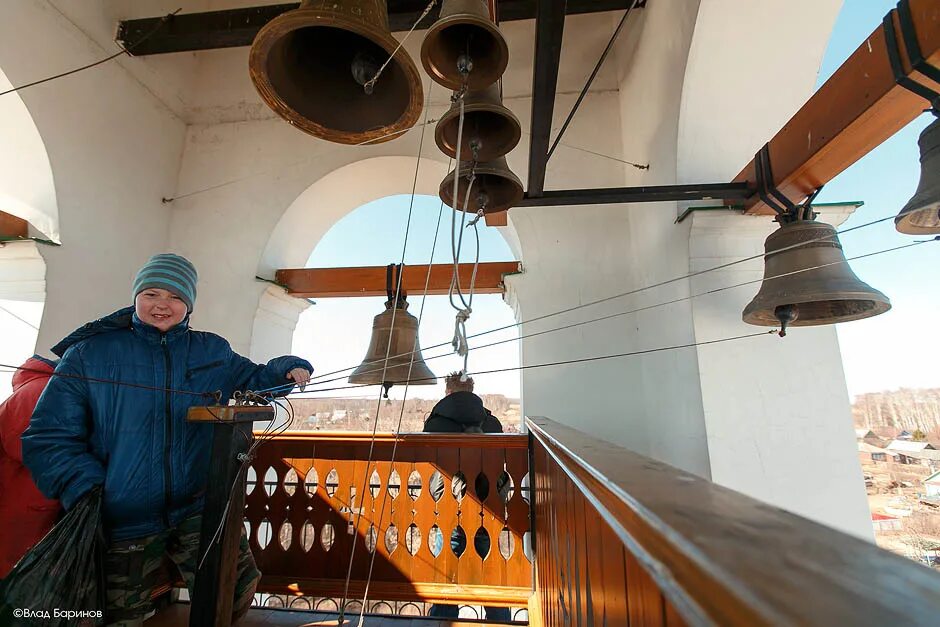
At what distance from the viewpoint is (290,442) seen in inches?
76.4

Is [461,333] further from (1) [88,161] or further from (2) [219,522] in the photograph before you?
(1) [88,161]

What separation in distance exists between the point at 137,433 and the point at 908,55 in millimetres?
2142

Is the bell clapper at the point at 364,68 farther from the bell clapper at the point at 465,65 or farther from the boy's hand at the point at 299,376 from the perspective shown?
the boy's hand at the point at 299,376

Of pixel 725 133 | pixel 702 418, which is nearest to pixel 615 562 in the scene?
pixel 702 418

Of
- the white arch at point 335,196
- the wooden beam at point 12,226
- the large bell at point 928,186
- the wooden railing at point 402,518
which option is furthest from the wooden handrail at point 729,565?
the wooden beam at point 12,226

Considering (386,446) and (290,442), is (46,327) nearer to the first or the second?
(290,442)

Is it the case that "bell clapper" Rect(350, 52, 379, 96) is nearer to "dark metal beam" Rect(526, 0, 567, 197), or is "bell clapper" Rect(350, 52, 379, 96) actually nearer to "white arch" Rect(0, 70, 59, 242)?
"dark metal beam" Rect(526, 0, 567, 197)

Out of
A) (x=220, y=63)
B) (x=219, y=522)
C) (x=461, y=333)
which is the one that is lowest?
(x=219, y=522)

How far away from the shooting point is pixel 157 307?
4.27 feet

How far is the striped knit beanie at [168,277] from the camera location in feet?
4.28

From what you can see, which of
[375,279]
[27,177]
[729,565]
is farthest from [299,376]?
[27,177]

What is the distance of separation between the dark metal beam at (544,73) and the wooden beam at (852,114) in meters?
0.81

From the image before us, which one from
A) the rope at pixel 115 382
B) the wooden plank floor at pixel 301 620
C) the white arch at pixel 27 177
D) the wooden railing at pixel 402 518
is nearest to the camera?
the rope at pixel 115 382

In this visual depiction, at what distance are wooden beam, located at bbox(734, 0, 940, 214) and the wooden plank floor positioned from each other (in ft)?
6.27
